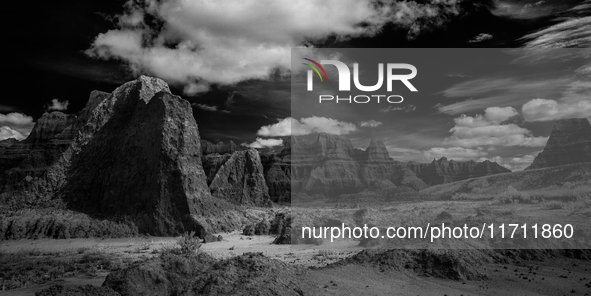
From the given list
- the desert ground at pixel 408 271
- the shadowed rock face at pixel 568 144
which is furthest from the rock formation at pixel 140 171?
the shadowed rock face at pixel 568 144

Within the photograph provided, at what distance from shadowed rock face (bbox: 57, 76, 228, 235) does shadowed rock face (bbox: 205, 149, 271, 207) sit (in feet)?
72.2

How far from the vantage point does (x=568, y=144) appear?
121ft

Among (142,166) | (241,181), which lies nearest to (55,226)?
(142,166)

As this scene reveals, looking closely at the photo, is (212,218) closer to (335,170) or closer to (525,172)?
(525,172)

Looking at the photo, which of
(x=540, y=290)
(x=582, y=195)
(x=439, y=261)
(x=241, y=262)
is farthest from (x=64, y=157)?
(x=582, y=195)

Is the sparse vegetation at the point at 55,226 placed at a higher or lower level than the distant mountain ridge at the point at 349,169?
lower

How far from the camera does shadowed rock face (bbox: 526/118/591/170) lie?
35.8m

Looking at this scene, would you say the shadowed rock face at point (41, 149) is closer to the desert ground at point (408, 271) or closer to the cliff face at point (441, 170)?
the desert ground at point (408, 271)

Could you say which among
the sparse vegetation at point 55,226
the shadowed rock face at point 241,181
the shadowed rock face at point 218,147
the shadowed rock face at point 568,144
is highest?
the shadowed rock face at point 218,147

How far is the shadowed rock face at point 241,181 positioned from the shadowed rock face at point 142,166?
72.2ft

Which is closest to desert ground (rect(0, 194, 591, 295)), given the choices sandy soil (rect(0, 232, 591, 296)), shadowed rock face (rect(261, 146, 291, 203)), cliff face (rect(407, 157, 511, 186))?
sandy soil (rect(0, 232, 591, 296))

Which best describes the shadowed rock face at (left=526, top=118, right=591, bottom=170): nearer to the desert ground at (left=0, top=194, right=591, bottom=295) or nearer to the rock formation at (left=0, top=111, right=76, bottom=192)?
the desert ground at (left=0, top=194, right=591, bottom=295)

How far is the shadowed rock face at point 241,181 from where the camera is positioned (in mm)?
56938

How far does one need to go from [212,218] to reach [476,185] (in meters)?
32.2
